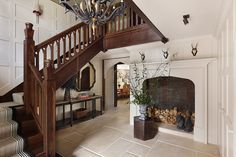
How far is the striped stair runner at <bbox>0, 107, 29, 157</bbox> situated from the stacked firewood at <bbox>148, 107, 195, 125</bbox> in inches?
128

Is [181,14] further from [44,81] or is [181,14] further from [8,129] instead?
[8,129]

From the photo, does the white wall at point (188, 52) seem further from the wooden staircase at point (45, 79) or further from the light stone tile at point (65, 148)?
the light stone tile at point (65, 148)

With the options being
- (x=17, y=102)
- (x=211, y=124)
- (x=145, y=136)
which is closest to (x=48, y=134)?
(x=17, y=102)

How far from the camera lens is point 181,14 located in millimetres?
2113

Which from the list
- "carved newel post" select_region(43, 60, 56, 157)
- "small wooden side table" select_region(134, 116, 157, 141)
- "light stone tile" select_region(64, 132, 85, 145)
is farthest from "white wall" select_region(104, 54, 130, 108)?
"carved newel post" select_region(43, 60, 56, 157)

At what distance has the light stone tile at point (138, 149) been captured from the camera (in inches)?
105

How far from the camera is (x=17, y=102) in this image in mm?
3016

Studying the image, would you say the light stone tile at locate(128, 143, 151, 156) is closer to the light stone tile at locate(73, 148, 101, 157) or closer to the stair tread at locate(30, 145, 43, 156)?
the light stone tile at locate(73, 148, 101, 157)

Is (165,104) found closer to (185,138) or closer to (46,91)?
(185,138)

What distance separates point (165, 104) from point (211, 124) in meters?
→ 1.24

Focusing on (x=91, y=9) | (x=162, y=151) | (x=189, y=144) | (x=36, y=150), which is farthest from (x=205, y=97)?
(x=36, y=150)

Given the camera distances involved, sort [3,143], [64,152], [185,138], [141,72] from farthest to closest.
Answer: [141,72] < [185,138] < [64,152] < [3,143]

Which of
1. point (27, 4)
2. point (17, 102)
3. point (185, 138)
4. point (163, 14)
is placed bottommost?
point (185, 138)

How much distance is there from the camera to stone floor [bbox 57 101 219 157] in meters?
2.65
